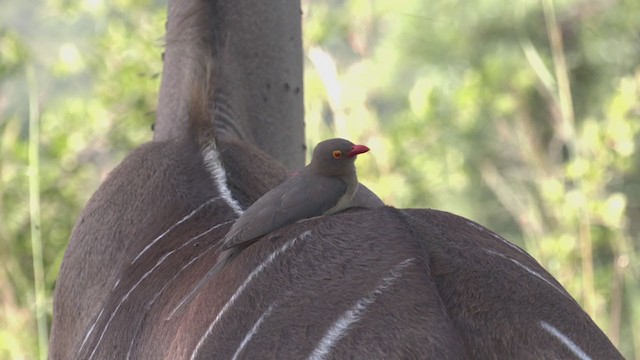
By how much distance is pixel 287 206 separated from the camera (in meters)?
1.94

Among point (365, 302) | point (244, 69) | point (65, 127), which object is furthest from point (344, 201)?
point (65, 127)

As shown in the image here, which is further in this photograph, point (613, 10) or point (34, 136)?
point (613, 10)

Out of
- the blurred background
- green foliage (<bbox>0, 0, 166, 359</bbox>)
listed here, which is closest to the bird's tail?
the blurred background

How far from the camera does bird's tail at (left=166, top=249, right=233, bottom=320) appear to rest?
1922 millimetres

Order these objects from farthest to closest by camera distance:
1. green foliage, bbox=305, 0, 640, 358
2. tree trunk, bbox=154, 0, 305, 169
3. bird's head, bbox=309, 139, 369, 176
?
green foliage, bbox=305, 0, 640, 358 → tree trunk, bbox=154, 0, 305, 169 → bird's head, bbox=309, 139, 369, 176

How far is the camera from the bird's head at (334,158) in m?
2.03

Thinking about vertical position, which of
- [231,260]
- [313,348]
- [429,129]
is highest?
[429,129]

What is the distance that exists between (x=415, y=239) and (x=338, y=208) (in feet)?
1.14

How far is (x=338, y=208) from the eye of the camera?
207 centimetres

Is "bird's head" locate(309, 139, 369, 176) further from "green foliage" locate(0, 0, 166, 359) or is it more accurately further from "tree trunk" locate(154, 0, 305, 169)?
"green foliage" locate(0, 0, 166, 359)

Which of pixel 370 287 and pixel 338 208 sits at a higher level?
pixel 338 208

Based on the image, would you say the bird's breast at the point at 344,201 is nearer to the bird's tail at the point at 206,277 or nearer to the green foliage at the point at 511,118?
the bird's tail at the point at 206,277

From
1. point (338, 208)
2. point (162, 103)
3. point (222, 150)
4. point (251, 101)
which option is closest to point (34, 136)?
point (162, 103)

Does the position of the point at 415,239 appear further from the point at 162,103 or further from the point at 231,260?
the point at 162,103
